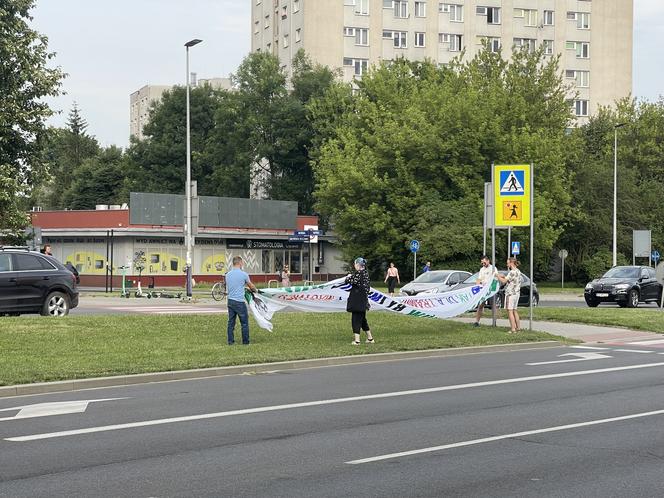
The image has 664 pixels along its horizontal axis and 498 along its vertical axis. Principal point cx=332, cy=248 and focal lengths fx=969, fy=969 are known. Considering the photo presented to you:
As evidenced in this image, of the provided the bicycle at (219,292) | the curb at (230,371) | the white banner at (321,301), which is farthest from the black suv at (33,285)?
the bicycle at (219,292)

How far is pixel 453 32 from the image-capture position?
89.6 meters

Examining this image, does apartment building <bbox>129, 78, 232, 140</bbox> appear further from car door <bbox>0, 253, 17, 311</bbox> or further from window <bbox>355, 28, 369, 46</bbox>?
car door <bbox>0, 253, 17, 311</bbox>

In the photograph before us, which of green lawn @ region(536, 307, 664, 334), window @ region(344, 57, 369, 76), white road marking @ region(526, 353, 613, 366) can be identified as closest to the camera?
white road marking @ region(526, 353, 613, 366)

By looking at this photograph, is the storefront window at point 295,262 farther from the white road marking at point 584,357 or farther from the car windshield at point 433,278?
the white road marking at point 584,357

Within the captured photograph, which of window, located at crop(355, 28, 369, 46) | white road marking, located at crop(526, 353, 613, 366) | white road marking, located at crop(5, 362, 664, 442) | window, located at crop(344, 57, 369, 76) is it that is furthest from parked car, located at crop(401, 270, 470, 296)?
window, located at crop(355, 28, 369, 46)

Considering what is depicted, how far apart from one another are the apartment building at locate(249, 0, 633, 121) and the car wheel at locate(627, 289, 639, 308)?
52.3 metres

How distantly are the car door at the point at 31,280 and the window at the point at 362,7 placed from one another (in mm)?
67144

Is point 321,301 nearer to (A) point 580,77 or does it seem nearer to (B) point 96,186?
(A) point 580,77

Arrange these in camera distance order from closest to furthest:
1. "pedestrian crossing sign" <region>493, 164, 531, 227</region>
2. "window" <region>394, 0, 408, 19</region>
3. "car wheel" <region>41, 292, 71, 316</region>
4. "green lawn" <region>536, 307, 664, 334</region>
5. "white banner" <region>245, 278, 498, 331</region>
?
"white banner" <region>245, 278, 498, 331</region> < "pedestrian crossing sign" <region>493, 164, 531, 227</region> < "car wheel" <region>41, 292, 71, 316</region> < "green lawn" <region>536, 307, 664, 334</region> < "window" <region>394, 0, 408, 19</region>

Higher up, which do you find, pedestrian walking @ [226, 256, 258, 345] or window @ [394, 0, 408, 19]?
window @ [394, 0, 408, 19]

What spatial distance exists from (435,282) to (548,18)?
64.6 metres

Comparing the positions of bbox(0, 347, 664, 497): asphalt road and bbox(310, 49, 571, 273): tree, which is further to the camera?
bbox(310, 49, 571, 273): tree

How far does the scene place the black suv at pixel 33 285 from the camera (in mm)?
22312

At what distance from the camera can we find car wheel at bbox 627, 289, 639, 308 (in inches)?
1414
